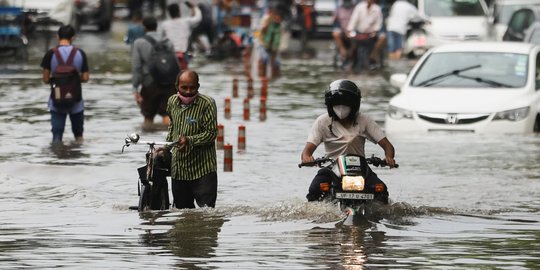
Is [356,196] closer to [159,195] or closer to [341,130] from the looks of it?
[341,130]

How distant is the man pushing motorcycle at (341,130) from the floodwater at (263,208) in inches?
16.2

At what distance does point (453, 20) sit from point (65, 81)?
22069 mm

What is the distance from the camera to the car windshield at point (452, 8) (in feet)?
135

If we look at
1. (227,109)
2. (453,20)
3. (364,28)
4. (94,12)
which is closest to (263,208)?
(227,109)

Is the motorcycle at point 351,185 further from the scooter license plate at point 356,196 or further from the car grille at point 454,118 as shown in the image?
the car grille at point 454,118

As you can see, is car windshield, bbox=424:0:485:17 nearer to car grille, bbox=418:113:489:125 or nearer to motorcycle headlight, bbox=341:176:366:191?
car grille, bbox=418:113:489:125

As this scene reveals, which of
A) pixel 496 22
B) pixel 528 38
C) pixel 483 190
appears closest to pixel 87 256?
pixel 483 190

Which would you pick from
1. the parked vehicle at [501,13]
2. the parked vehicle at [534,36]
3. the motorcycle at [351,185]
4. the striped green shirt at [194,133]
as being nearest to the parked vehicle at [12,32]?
the parked vehicle at [501,13]

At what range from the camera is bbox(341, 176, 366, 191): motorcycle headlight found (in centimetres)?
1248

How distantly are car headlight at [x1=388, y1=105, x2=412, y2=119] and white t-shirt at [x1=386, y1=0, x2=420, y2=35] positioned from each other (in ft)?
59.3

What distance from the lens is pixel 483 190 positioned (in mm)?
16391

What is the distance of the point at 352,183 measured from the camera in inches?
491

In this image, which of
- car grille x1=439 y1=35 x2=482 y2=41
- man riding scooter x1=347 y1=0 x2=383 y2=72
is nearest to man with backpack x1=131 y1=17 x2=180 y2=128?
man riding scooter x1=347 y1=0 x2=383 y2=72

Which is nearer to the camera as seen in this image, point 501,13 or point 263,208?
point 263,208
